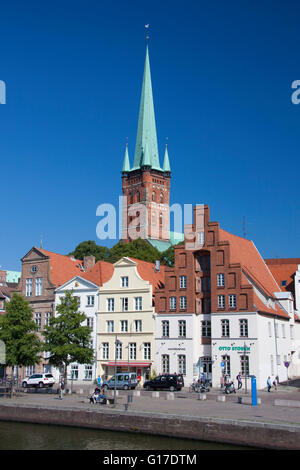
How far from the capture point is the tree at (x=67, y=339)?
45.7m

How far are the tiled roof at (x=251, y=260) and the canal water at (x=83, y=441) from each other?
95.0 ft

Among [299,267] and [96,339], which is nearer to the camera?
[96,339]

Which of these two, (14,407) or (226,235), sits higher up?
(226,235)

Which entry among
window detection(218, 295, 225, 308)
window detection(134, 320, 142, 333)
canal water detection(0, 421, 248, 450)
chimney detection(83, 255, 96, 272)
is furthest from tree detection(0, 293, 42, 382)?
chimney detection(83, 255, 96, 272)

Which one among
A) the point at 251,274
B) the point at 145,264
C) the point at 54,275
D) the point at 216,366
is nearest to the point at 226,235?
the point at 251,274

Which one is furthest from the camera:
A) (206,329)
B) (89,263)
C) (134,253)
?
(134,253)

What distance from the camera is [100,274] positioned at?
63.3 m

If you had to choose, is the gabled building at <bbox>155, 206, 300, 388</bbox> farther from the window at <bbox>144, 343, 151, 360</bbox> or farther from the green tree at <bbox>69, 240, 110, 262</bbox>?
the green tree at <bbox>69, 240, 110, 262</bbox>

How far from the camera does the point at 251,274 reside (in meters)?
58.1

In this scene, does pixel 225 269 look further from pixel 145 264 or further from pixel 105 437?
pixel 105 437

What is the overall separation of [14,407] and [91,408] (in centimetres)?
610

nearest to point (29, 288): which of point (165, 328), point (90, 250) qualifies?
point (165, 328)

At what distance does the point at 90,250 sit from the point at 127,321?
38949mm

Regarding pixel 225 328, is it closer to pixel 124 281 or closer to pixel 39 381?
pixel 124 281
